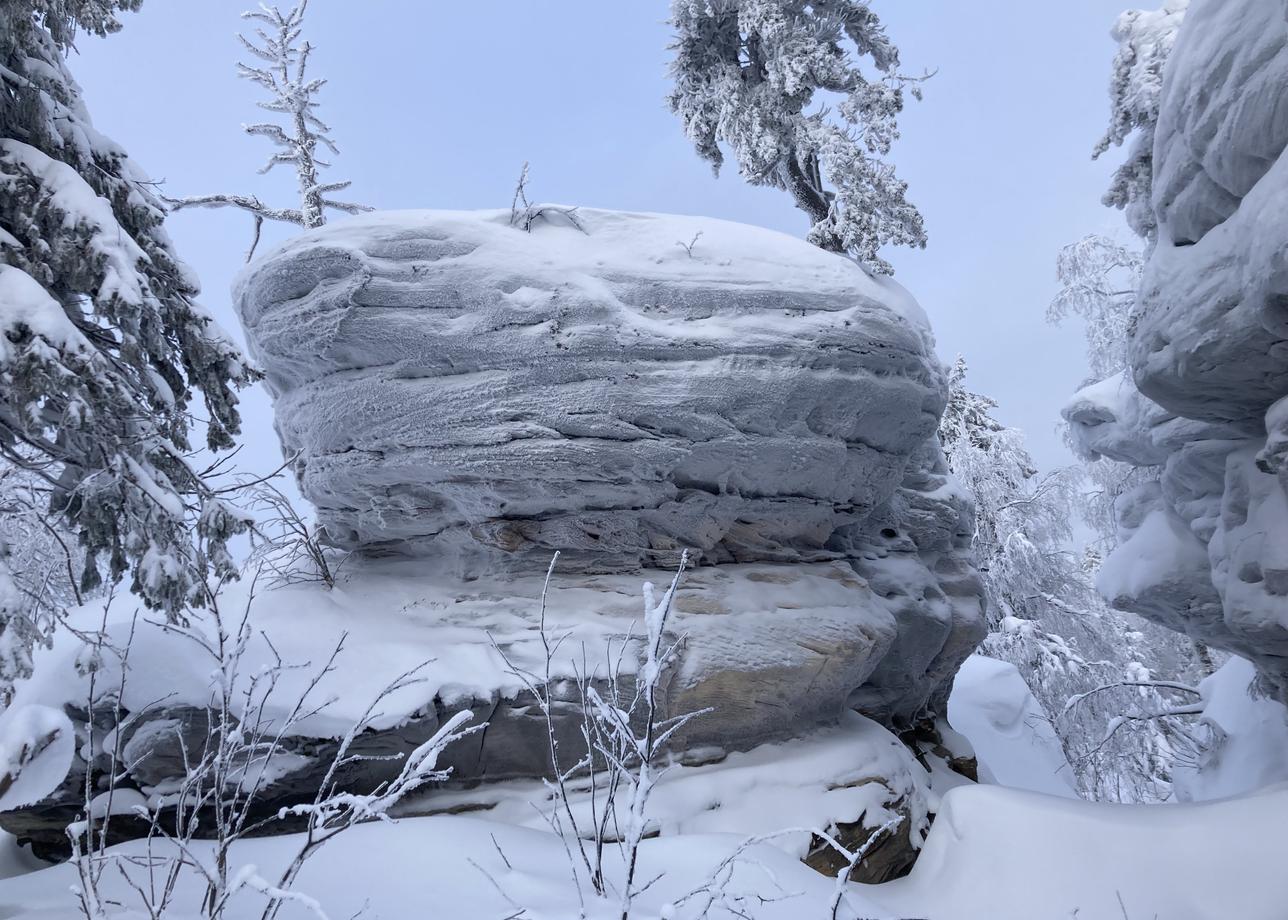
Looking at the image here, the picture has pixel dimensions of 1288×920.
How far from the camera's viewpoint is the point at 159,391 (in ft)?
13.5

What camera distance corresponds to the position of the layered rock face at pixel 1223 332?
4500mm

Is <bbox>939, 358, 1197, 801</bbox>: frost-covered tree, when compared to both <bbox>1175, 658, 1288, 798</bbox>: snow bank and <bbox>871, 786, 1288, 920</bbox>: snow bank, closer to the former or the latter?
<bbox>1175, 658, 1288, 798</bbox>: snow bank

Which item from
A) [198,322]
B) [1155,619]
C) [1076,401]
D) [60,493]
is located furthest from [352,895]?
[1076,401]

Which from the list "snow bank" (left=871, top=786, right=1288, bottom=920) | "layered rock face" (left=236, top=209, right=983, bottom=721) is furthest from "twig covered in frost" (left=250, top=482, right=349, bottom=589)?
"snow bank" (left=871, top=786, right=1288, bottom=920)

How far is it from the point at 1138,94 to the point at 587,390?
19.0ft

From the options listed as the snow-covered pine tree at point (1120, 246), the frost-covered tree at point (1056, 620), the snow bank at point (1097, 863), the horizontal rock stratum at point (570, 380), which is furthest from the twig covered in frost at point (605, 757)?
the frost-covered tree at point (1056, 620)

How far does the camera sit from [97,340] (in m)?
4.20

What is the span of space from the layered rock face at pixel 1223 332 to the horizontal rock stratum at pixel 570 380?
6.32 feet

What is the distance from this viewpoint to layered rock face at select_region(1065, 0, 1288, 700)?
4.50 m

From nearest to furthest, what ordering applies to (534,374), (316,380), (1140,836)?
(1140,836) → (534,374) → (316,380)

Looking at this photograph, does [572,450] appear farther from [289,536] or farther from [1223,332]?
[1223,332]

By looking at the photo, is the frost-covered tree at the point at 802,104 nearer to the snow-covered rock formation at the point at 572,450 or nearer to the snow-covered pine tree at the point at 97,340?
the snow-covered rock formation at the point at 572,450

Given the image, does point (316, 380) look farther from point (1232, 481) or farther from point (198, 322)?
point (1232, 481)

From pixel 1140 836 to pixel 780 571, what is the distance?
2.92 m
